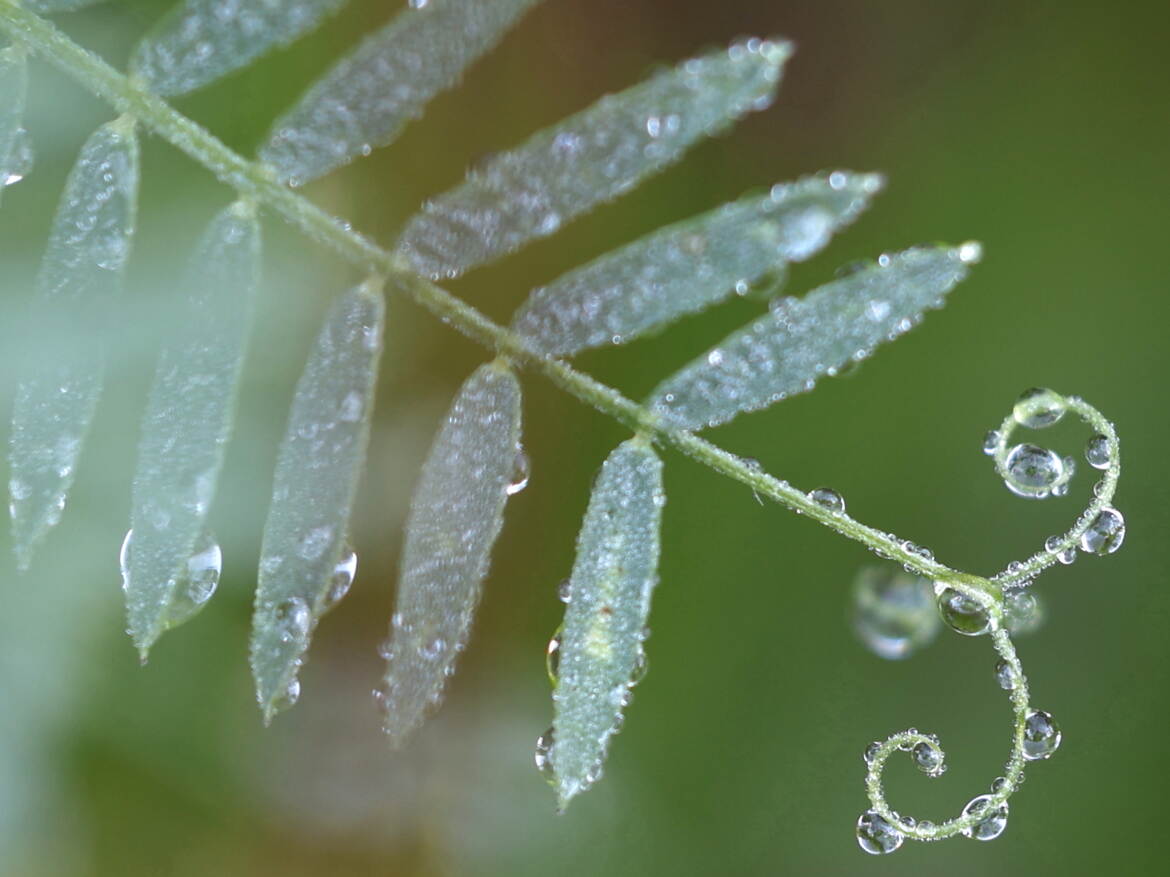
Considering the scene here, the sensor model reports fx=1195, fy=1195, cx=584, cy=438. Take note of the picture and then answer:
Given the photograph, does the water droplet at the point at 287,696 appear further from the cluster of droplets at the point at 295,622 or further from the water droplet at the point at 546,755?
the water droplet at the point at 546,755

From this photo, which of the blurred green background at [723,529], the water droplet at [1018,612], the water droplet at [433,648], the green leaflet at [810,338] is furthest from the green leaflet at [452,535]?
the blurred green background at [723,529]

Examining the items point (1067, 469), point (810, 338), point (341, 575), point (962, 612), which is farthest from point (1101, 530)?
point (341, 575)

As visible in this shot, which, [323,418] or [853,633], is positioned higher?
[323,418]

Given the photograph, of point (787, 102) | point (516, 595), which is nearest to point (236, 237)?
point (516, 595)

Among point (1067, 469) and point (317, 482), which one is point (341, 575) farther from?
point (1067, 469)

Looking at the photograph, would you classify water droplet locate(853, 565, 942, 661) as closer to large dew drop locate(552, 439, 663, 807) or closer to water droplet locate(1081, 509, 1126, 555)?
water droplet locate(1081, 509, 1126, 555)

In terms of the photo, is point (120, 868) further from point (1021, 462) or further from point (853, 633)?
point (1021, 462)
